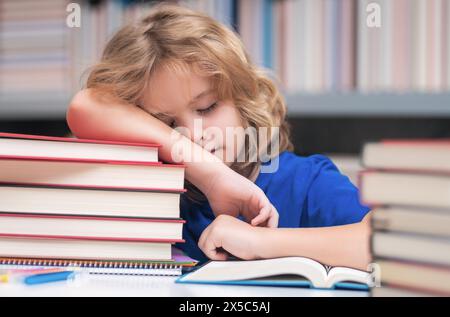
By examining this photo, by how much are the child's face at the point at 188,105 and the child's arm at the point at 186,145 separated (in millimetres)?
36

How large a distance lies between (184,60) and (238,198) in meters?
0.21

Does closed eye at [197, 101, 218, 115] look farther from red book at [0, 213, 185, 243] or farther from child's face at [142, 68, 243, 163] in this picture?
red book at [0, 213, 185, 243]

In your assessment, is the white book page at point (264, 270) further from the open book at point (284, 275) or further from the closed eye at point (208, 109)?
the closed eye at point (208, 109)

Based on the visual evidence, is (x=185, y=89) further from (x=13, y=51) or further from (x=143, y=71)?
(x=13, y=51)

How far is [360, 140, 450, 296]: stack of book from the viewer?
468 mm

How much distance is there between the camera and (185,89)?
743 millimetres

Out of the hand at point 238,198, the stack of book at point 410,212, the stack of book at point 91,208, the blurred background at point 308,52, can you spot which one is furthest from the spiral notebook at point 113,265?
the blurred background at point 308,52

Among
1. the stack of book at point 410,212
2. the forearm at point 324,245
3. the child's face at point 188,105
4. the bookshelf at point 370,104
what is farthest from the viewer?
the bookshelf at point 370,104

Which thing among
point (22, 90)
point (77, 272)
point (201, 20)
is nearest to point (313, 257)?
point (77, 272)

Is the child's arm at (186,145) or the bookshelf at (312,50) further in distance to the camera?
the bookshelf at (312,50)

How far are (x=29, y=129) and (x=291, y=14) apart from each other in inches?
29.0

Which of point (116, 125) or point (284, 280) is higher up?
point (116, 125)

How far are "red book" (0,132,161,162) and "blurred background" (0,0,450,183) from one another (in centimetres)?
50

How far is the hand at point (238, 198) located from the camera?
0.67 metres
